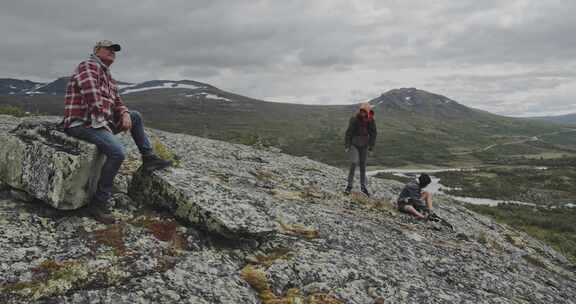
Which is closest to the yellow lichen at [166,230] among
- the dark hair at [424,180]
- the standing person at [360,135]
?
the standing person at [360,135]

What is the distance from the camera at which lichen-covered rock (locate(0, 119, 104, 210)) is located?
8859mm

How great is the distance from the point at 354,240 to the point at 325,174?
11.9 m

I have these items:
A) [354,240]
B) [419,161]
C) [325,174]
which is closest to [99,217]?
[354,240]

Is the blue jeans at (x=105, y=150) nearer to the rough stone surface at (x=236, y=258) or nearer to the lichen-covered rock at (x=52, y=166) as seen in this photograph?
the lichen-covered rock at (x=52, y=166)

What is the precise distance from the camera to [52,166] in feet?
29.2

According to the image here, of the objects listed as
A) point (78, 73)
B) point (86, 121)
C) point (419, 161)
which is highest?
point (78, 73)

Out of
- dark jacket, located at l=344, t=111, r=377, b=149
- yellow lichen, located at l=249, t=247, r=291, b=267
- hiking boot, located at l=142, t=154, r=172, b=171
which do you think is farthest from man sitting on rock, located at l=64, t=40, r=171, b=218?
dark jacket, located at l=344, t=111, r=377, b=149

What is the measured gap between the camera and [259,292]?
8.77 meters

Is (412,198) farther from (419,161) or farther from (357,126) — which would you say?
(419,161)

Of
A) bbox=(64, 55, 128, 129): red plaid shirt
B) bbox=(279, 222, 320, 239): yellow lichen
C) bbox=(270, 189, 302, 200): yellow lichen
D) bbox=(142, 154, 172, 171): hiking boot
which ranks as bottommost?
bbox=(279, 222, 320, 239): yellow lichen

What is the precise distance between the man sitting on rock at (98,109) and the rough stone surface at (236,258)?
1291 millimetres

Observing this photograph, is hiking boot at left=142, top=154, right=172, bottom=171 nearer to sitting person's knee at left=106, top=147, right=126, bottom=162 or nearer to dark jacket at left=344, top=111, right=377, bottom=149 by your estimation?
sitting person's knee at left=106, top=147, right=126, bottom=162

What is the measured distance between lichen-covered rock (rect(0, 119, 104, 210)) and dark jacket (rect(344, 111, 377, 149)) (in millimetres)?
11490

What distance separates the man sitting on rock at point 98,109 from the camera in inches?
358
